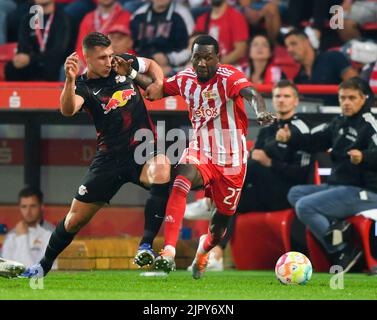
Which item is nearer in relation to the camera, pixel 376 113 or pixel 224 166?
pixel 224 166

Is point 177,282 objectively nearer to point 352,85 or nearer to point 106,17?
point 352,85

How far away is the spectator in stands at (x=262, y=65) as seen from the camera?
14203 millimetres

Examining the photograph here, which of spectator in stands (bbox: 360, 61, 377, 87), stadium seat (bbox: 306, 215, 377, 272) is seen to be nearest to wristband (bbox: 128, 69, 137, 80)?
stadium seat (bbox: 306, 215, 377, 272)

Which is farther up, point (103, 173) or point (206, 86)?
point (206, 86)

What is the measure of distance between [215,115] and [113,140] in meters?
0.90

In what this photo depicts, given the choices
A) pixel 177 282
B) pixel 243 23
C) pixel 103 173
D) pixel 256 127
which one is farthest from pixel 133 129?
pixel 243 23

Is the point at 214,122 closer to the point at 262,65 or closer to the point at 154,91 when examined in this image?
the point at 154,91

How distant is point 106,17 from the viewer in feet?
48.6

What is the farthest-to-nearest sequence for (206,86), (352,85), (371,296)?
(352,85) < (206,86) < (371,296)

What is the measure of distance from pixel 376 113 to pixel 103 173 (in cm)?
402

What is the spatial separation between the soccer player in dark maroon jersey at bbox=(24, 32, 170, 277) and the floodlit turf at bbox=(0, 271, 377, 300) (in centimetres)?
52

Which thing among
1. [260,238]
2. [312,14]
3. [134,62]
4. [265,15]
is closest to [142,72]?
[134,62]

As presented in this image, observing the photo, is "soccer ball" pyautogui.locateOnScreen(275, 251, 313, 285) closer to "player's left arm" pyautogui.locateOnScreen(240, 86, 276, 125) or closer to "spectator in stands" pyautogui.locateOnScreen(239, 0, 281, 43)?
"player's left arm" pyautogui.locateOnScreen(240, 86, 276, 125)

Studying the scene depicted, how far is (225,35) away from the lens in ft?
48.0
